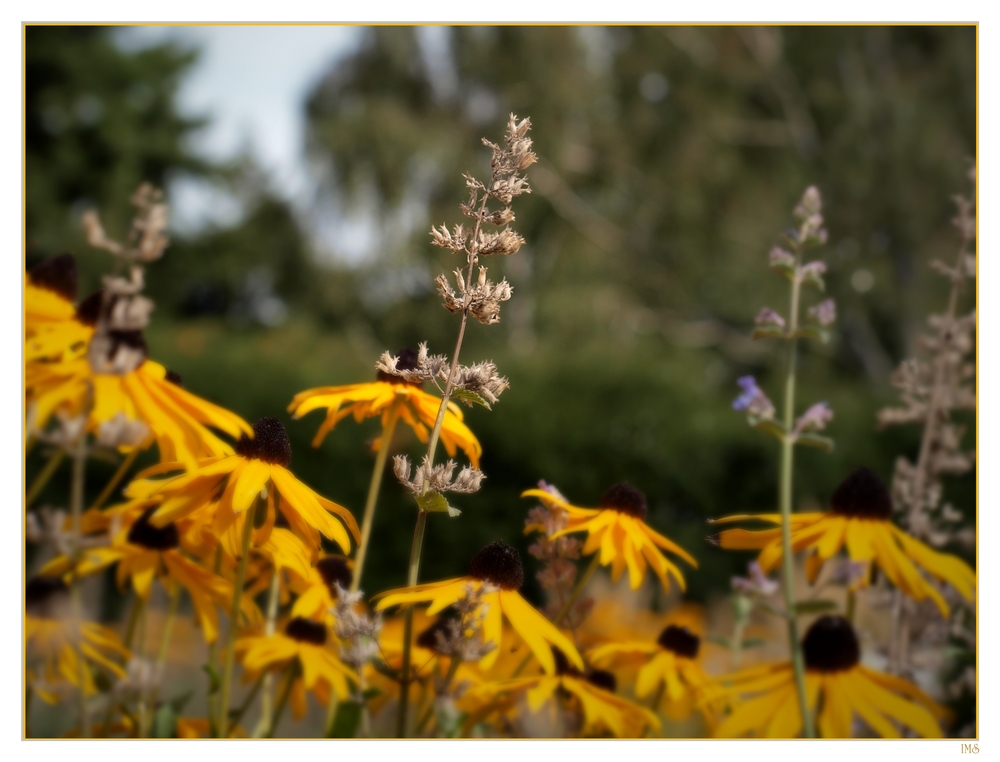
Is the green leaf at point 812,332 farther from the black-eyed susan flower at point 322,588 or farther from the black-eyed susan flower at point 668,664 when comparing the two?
the black-eyed susan flower at point 322,588

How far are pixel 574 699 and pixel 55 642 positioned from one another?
0.60 metres

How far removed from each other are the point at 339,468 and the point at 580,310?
17.2 feet

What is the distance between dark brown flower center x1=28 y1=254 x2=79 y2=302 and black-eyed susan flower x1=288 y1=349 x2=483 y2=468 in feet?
0.84

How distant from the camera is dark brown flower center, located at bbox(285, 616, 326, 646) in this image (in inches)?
37.6

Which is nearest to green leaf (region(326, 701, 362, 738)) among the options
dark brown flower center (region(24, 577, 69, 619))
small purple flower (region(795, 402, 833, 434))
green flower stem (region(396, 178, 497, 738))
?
green flower stem (region(396, 178, 497, 738))

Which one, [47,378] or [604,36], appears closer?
[47,378]

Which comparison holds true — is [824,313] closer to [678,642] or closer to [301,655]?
[678,642]

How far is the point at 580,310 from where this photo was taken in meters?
9.21

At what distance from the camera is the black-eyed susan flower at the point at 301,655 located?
35.2 inches

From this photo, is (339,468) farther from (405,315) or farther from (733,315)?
(733,315)

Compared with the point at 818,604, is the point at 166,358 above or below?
above

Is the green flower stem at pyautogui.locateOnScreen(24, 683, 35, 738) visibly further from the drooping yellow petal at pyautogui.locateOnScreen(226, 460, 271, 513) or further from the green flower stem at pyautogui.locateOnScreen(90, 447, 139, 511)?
the drooping yellow petal at pyautogui.locateOnScreen(226, 460, 271, 513)

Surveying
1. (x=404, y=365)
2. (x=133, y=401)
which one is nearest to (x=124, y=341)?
(x=133, y=401)
